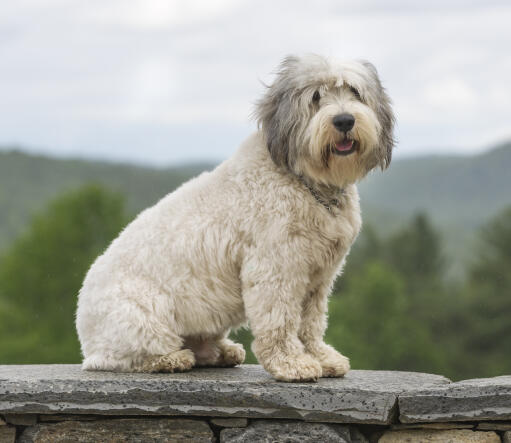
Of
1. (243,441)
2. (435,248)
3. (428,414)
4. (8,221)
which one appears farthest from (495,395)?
(8,221)

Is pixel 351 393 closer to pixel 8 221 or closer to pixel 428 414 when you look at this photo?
pixel 428 414

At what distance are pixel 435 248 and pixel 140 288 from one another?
40.3m

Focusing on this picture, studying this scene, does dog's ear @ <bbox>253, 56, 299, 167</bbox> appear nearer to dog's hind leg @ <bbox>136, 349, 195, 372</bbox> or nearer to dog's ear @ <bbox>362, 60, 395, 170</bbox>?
dog's ear @ <bbox>362, 60, 395, 170</bbox>

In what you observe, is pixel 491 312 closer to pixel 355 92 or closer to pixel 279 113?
pixel 355 92

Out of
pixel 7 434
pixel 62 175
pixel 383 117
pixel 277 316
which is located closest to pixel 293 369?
pixel 277 316

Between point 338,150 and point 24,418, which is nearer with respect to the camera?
point 338,150

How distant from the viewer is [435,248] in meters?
44.5

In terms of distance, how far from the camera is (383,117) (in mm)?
5535

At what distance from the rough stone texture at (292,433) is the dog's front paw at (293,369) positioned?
308 mm

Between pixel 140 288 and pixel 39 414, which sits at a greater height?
pixel 140 288

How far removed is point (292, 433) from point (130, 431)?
113 cm

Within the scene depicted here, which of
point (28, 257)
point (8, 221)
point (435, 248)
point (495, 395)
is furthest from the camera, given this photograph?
point (8, 221)

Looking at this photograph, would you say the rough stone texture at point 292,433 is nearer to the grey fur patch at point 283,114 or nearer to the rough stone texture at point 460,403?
the rough stone texture at point 460,403

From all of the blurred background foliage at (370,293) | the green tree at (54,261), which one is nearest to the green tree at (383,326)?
the blurred background foliage at (370,293)
